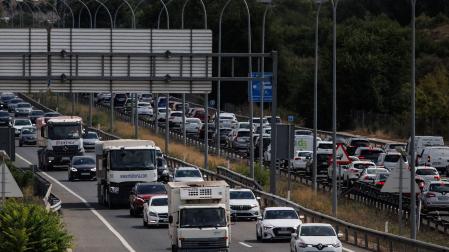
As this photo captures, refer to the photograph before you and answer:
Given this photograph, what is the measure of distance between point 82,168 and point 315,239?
3933 centimetres

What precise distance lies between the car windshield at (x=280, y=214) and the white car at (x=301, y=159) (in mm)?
33433

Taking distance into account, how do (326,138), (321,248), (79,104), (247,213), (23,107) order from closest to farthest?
(321,248) → (247,213) → (326,138) → (23,107) → (79,104)

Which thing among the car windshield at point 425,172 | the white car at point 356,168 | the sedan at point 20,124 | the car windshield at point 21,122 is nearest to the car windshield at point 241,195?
the car windshield at point 425,172

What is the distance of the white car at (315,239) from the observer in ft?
121

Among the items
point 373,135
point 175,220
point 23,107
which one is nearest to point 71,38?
point 175,220

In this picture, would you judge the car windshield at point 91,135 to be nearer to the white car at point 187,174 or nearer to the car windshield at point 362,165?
Result: the car windshield at point 362,165

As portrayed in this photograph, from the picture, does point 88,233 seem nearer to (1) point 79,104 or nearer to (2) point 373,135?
(2) point 373,135

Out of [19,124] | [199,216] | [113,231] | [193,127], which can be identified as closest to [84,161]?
[113,231]

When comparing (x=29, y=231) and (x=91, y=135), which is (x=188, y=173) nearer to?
(x=29, y=231)

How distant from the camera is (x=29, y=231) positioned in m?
32.3

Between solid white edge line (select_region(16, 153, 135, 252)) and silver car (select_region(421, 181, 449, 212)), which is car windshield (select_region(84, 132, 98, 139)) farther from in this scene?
silver car (select_region(421, 181, 449, 212))

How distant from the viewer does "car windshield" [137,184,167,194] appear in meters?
53.2

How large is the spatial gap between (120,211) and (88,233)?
10349 millimetres

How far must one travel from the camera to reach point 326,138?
100m
